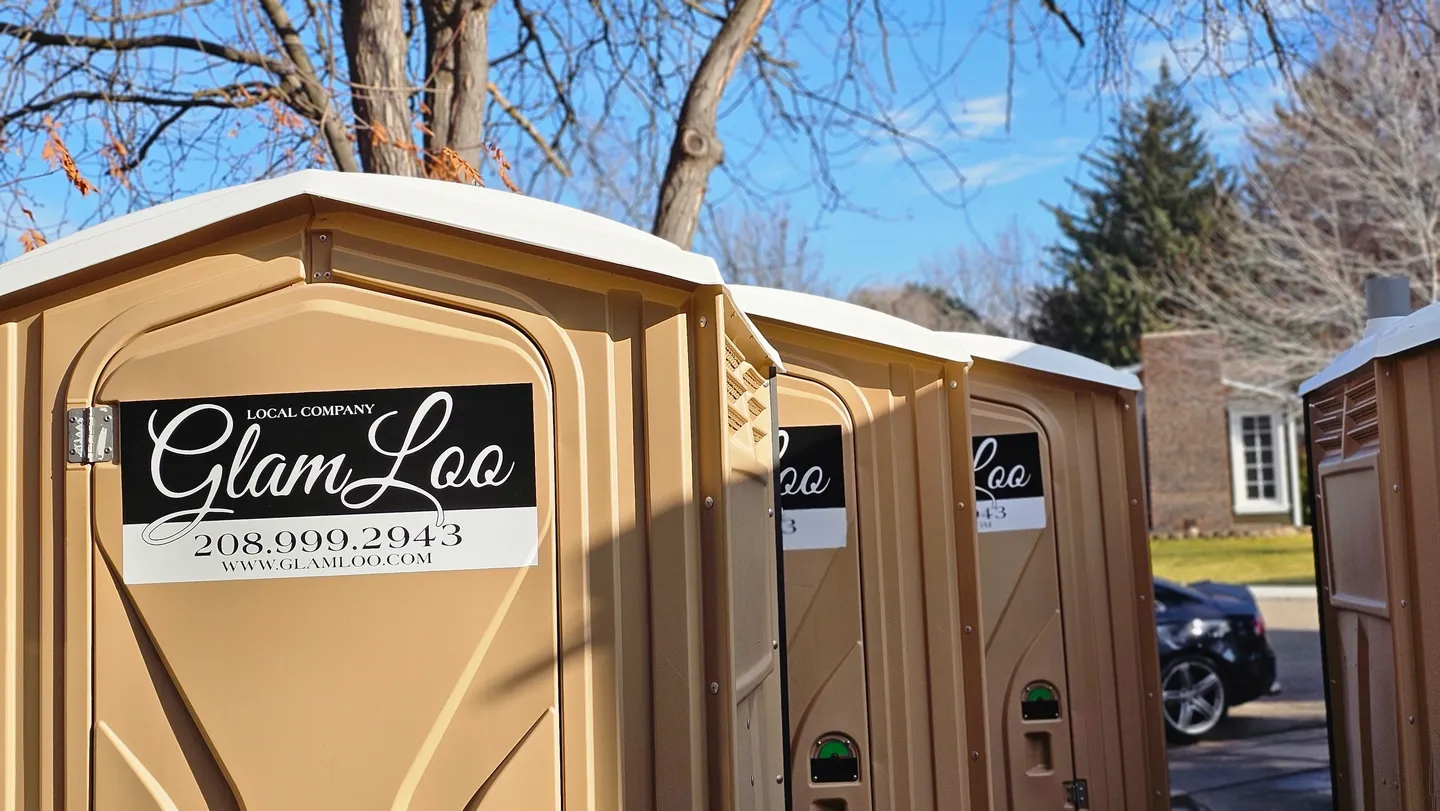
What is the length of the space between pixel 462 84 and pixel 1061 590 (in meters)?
4.43

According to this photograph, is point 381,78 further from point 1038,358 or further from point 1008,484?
point 1008,484

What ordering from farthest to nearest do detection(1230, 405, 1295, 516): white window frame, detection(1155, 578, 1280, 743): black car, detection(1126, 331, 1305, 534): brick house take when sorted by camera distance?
detection(1230, 405, 1295, 516): white window frame, detection(1126, 331, 1305, 534): brick house, detection(1155, 578, 1280, 743): black car

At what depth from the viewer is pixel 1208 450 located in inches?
1204

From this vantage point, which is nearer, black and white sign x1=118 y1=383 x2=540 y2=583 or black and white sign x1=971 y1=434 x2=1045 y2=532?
black and white sign x1=118 y1=383 x2=540 y2=583

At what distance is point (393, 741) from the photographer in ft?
10.3

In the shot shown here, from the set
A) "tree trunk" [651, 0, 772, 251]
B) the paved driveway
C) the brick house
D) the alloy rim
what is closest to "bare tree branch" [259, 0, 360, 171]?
"tree trunk" [651, 0, 772, 251]

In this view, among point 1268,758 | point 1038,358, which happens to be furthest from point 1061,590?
point 1268,758

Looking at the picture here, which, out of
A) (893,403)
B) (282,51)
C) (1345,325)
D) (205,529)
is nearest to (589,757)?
(205,529)

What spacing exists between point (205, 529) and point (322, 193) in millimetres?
819

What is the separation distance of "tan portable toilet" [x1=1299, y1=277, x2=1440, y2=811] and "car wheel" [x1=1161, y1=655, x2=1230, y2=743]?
13.7ft

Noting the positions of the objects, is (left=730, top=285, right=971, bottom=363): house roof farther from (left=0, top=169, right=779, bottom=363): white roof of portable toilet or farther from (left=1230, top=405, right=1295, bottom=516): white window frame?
(left=1230, top=405, right=1295, bottom=516): white window frame

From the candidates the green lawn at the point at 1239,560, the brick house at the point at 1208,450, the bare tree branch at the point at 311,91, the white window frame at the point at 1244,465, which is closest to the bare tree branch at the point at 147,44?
the bare tree branch at the point at 311,91

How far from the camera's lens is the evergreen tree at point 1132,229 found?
38062 millimetres

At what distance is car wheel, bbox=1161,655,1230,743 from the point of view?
1118cm
